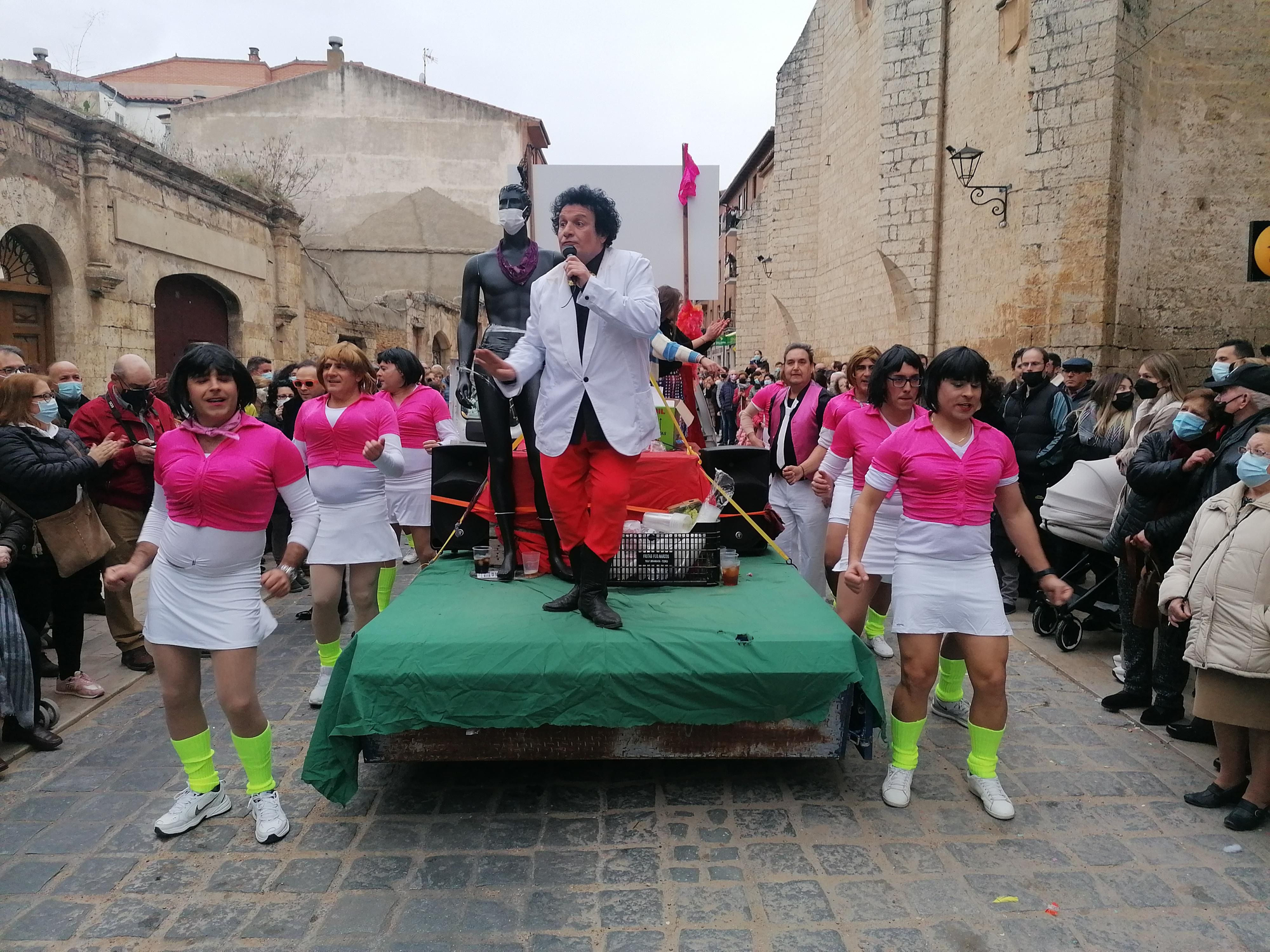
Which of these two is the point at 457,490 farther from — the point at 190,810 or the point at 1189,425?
the point at 1189,425

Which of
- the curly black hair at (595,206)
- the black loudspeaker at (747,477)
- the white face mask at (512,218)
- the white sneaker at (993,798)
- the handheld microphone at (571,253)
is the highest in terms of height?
the white face mask at (512,218)

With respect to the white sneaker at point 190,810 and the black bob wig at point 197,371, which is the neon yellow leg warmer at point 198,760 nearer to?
the white sneaker at point 190,810

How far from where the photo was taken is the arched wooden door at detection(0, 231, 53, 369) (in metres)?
10.3

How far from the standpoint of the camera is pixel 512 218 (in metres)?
4.73

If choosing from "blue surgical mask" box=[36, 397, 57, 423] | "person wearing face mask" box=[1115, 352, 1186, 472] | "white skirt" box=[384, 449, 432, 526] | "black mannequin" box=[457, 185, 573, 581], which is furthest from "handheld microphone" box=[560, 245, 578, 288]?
"person wearing face mask" box=[1115, 352, 1186, 472]

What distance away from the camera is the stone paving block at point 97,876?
123 inches

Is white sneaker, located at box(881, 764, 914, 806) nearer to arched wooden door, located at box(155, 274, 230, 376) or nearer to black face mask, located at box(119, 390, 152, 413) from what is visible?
black face mask, located at box(119, 390, 152, 413)

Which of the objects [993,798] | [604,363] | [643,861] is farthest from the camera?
[604,363]

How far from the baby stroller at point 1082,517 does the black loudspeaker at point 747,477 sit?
209cm

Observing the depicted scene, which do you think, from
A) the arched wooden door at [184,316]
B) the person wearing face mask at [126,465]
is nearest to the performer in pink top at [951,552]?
the person wearing face mask at [126,465]

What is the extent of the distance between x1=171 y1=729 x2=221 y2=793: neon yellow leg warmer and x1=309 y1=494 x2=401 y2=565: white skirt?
4.46 feet

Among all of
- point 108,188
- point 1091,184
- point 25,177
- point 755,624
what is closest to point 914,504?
point 755,624

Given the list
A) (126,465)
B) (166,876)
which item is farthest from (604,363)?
(126,465)

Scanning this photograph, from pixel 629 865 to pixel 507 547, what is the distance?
1951mm
